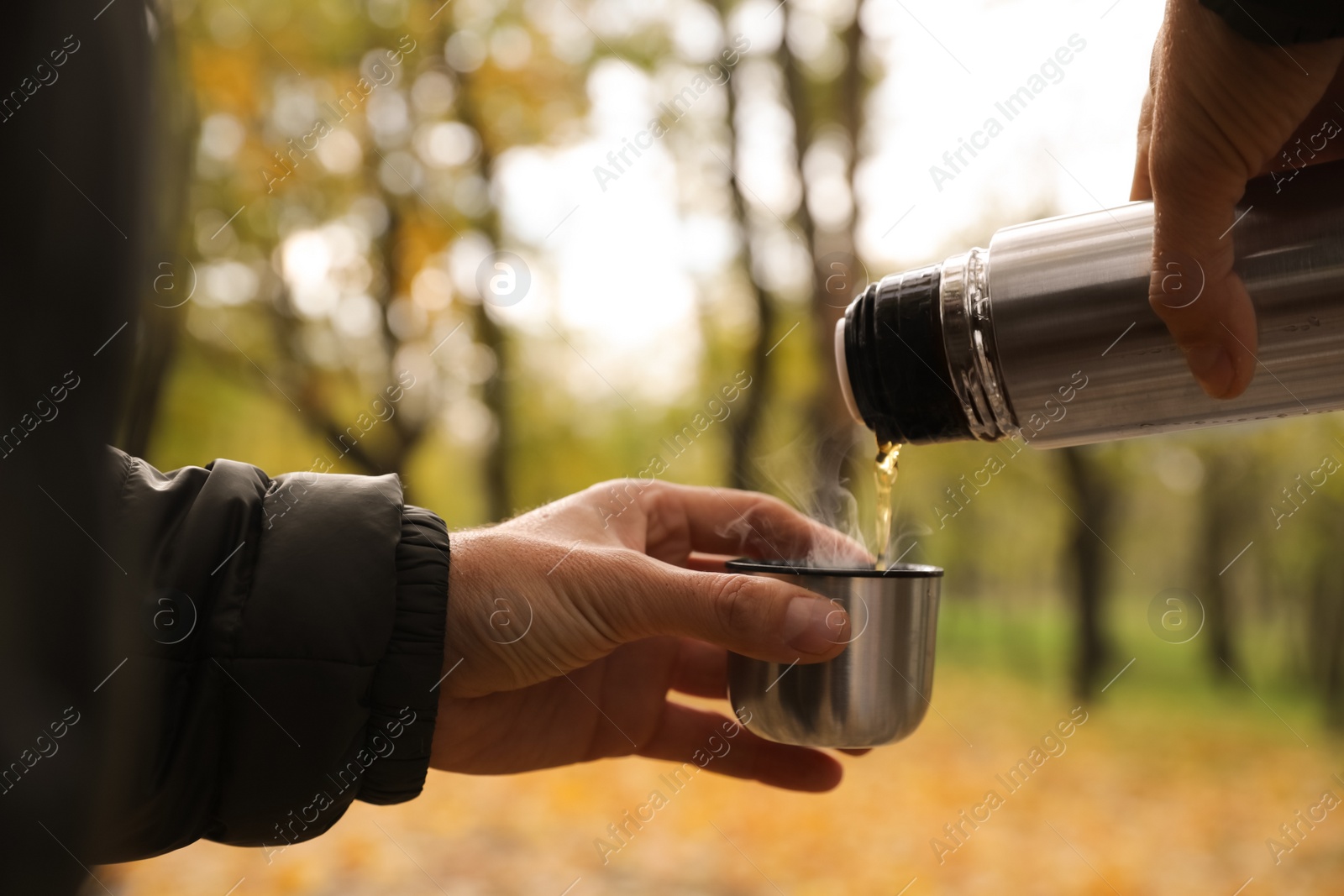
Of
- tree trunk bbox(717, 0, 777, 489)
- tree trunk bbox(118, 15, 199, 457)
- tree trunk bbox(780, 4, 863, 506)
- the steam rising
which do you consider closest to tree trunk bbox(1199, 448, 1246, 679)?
tree trunk bbox(717, 0, 777, 489)

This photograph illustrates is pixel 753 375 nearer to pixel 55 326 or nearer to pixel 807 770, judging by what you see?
pixel 807 770

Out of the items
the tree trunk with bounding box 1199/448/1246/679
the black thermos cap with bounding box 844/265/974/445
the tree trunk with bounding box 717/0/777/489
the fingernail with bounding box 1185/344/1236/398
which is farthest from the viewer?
the tree trunk with bounding box 1199/448/1246/679

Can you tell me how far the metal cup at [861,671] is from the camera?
134cm

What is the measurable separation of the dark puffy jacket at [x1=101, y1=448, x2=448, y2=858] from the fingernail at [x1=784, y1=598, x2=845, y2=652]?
56 centimetres

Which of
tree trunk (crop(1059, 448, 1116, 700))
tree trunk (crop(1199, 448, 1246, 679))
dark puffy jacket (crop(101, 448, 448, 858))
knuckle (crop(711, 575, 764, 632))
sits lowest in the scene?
tree trunk (crop(1199, 448, 1246, 679))

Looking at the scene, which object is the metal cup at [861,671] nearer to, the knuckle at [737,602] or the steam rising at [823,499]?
the knuckle at [737,602]

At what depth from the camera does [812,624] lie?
1.32 meters

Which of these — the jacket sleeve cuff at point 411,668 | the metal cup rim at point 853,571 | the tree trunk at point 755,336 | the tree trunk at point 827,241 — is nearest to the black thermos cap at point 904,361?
the metal cup rim at point 853,571

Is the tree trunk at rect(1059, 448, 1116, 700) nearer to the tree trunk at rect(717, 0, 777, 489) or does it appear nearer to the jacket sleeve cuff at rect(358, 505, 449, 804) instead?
the tree trunk at rect(717, 0, 777, 489)

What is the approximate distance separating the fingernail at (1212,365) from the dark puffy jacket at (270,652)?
1164 mm

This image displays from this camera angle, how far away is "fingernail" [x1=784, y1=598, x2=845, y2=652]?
1.32m

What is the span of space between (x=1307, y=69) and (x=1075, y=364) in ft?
1.45

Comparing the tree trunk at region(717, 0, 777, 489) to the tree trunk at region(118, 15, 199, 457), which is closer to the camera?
the tree trunk at region(118, 15, 199, 457)

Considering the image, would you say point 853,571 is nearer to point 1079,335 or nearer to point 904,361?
point 904,361
